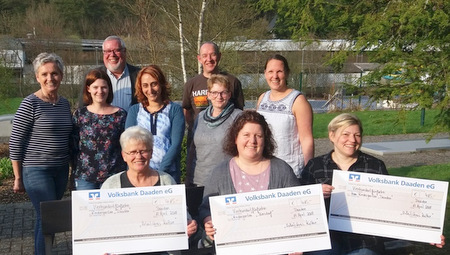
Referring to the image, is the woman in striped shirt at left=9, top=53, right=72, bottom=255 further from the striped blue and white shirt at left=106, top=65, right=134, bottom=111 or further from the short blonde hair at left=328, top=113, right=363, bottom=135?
the short blonde hair at left=328, top=113, right=363, bottom=135

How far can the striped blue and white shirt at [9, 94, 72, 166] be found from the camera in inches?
165

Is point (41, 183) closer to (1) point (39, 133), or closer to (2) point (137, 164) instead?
(1) point (39, 133)

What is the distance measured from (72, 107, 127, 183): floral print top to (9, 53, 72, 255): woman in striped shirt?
0.15 metres

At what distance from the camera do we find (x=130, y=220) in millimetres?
3504

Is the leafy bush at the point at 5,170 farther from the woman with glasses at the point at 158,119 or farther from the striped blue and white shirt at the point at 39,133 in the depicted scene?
the woman with glasses at the point at 158,119

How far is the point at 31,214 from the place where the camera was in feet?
24.0

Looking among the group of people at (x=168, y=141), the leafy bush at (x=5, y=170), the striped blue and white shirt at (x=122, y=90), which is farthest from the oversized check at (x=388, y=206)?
the leafy bush at (x=5, y=170)

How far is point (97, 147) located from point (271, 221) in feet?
5.37

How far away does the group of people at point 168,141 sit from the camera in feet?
12.4

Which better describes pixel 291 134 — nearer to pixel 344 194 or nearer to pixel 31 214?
pixel 344 194

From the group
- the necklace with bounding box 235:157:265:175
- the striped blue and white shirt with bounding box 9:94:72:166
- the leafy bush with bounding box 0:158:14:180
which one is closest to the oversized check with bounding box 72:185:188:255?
the necklace with bounding box 235:157:265:175

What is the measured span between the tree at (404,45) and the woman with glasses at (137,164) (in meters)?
2.14

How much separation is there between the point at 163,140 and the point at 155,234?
1.09 m

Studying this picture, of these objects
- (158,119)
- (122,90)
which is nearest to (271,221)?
(158,119)
